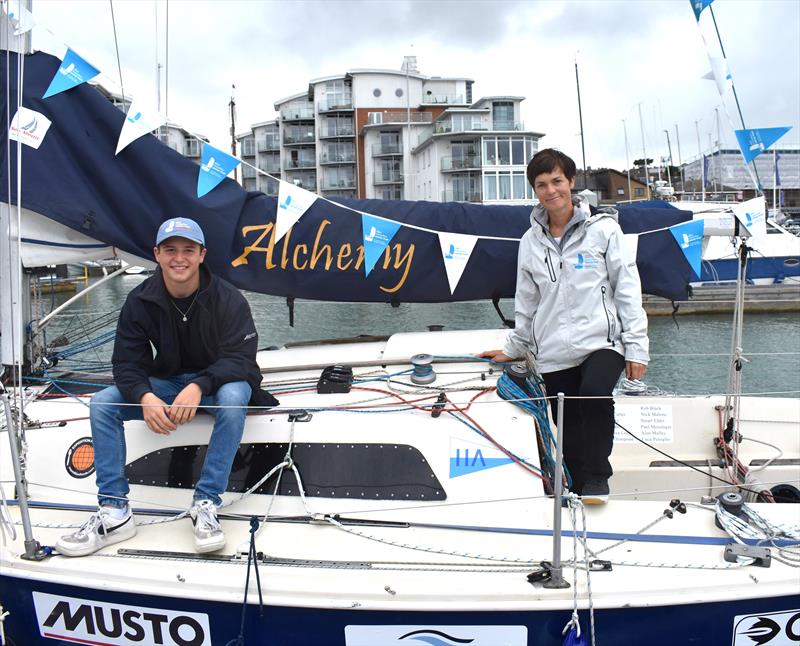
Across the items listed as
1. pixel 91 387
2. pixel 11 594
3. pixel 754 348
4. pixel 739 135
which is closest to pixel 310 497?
pixel 11 594

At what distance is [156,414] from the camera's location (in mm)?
2738

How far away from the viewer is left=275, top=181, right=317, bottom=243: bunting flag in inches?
153

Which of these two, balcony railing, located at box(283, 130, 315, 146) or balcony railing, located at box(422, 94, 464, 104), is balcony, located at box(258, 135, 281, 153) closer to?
balcony railing, located at box(283, 130, 315, 146)

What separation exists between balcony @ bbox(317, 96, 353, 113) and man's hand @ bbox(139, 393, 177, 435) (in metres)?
46.5

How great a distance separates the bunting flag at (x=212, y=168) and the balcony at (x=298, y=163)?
46.8 meters

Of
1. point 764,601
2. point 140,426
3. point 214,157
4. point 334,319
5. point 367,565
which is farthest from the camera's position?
point 334,319

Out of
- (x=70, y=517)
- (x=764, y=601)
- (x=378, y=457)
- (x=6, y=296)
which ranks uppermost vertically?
(x=6, y=296)

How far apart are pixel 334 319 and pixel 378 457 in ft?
39.0

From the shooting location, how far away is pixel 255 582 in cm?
243

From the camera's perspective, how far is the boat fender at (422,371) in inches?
143

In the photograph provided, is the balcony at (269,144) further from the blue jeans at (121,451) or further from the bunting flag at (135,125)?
the blue jeans at (121,451)

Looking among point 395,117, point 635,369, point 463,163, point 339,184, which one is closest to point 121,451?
point 635,369

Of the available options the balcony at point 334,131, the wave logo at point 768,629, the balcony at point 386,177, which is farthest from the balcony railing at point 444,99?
the wave logo at point 768,629

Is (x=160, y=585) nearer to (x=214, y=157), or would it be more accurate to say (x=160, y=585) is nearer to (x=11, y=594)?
(x=11, y=594)
